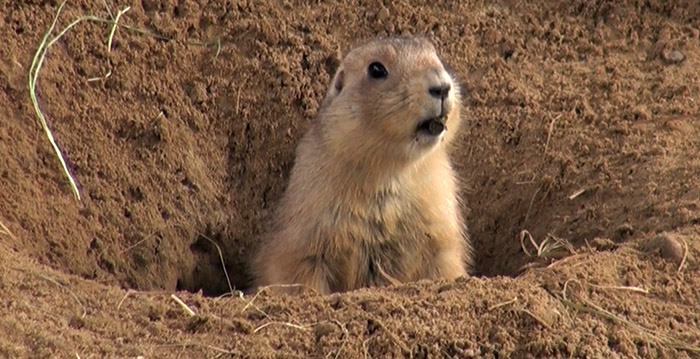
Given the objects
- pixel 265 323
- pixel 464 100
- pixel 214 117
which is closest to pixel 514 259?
pixel 464 100

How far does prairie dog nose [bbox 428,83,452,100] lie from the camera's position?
6684mm

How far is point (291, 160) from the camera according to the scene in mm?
8734

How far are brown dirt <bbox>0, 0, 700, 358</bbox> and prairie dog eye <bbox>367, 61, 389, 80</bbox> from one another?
55.8 inches

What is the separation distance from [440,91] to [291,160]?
2.28 metres

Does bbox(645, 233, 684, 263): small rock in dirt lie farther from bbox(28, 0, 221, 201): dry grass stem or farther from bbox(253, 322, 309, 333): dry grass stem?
bbox(28, 0, 221, 201): dry grass stem

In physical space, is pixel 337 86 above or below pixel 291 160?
above

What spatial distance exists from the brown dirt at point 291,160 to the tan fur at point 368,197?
702 millimetres

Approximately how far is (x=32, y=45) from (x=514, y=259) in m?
3.45

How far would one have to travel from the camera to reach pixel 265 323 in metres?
5.39

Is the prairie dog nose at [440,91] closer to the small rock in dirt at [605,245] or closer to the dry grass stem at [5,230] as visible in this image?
the small rock in dirt at [605,245]

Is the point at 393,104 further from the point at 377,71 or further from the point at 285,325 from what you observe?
the point at 285,325

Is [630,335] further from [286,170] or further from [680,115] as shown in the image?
[286,170]

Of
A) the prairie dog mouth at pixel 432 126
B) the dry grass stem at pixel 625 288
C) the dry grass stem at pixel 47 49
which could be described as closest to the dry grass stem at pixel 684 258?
the dry grass stem at pixel 625 288

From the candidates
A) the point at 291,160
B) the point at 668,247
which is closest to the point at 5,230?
the point at 291,160
